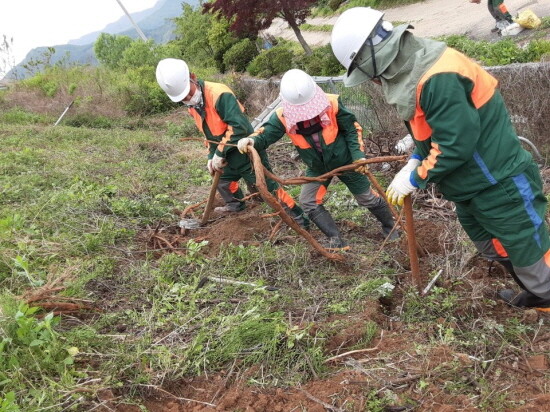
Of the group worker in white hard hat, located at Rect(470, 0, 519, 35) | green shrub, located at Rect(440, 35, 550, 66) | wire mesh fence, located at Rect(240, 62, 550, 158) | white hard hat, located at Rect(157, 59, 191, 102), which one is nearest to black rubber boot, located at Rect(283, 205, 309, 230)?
white hard hat, located at Rect(157, 59, 191, 102)

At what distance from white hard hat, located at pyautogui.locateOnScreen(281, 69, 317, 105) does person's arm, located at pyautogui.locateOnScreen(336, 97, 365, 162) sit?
13.4 inches

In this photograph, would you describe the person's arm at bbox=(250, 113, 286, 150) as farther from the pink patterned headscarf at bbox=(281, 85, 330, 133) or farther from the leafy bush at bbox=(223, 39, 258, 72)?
the leafy bush at bbox=(223, 39, 258, 72)

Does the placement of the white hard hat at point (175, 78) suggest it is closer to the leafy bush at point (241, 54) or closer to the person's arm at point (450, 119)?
the person's arm at point (450, 119)

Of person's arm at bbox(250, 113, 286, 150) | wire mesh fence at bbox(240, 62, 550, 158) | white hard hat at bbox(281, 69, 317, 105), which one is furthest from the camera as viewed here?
wire mesh fence at bbox(240, 62, 550, 158)

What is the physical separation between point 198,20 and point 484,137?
17486 millimetres

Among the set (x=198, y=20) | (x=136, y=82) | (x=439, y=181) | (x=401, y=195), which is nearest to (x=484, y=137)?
(x=439, y=181)

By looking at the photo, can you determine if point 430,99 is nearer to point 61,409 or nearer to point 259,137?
point 259,137

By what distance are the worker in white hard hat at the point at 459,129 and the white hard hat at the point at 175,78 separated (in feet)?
6.61

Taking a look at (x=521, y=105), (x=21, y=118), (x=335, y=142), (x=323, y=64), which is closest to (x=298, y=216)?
(x=335, y=142)

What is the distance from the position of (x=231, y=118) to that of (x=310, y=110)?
3.27 ft

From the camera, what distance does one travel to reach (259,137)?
3.58m

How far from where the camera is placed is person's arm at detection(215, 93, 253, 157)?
3.99 meters

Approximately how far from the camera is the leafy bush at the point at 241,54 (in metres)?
13.5

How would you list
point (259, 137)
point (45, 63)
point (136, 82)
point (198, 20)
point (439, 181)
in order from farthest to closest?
point (198, 20) < point (45, 63) < point (136, 82) < point (259, 137) < point (439, 181)
